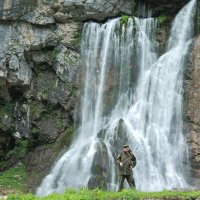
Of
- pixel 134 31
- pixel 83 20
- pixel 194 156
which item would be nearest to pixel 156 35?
pixel 134 31

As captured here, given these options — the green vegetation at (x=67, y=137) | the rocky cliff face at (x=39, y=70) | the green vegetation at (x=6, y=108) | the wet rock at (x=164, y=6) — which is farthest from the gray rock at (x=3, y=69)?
the wet rock at (x=164, y=6)

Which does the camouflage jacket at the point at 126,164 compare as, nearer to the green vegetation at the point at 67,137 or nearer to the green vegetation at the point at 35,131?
the green vegetation at the point at 67,137

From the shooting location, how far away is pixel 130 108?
21750 millimetres

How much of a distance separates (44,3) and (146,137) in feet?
31.8

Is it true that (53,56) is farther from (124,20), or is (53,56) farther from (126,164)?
(126,164)

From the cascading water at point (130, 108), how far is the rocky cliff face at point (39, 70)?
811 mm

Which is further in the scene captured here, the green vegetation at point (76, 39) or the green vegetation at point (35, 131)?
the green vegetation at point (76, 39)

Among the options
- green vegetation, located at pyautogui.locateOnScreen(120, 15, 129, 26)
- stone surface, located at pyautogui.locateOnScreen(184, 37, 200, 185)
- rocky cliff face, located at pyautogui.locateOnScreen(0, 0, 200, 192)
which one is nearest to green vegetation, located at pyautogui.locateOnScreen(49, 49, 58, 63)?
rocky cliff face, located at pyautogui.locateOnScreen(0, 0, 200, 192)

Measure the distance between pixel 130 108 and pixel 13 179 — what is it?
6.91 m

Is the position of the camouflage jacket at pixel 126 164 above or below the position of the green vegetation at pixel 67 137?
below

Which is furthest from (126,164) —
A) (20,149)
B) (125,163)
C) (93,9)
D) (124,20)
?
(93,9)

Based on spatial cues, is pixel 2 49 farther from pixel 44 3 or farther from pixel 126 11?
pixel 126 11

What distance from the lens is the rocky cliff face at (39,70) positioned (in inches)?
922

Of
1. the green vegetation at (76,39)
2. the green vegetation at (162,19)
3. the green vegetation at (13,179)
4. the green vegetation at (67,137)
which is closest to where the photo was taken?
the green vegetation at (13,179)
